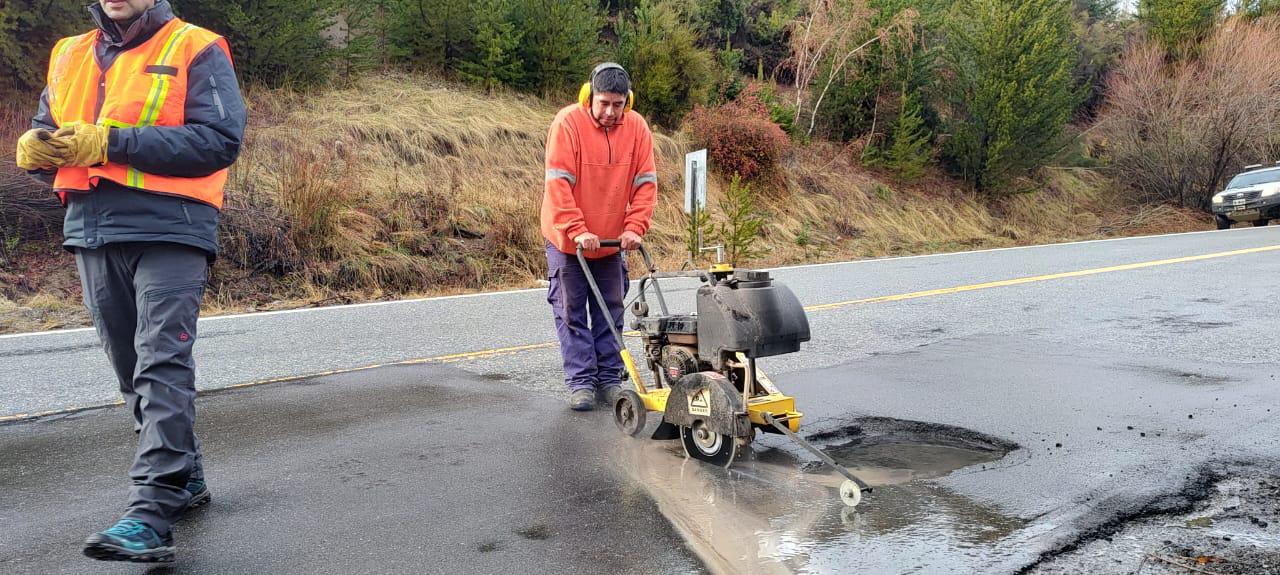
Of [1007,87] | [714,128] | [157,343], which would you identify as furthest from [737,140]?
[157,343]

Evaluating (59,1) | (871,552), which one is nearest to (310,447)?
(871,552)

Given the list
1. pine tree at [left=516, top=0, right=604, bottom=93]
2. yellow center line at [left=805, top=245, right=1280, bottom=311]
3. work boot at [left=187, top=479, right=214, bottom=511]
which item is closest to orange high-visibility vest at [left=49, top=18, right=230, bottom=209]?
work boot at [left=187, top=479, right=214, bottom=511]

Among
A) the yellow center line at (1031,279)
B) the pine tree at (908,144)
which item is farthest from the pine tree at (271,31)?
the pine tree at (908,144)

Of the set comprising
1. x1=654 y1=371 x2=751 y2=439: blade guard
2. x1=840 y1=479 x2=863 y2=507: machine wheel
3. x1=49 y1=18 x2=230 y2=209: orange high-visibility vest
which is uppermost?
x1=49 y1=18 x2=230 y2=209: orange high-visibility vest

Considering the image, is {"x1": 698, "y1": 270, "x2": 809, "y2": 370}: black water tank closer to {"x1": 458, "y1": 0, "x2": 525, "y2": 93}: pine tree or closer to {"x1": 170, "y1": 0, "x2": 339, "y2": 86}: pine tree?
{"x1": 170, "y1": 0, "x2": 339, "y2": 86}: pine tree

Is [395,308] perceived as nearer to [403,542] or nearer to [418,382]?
[418,382]

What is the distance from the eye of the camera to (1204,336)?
24.5 ft

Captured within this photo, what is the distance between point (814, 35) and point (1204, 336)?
19.6 meters

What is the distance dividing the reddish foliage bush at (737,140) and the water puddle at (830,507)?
1648 cm

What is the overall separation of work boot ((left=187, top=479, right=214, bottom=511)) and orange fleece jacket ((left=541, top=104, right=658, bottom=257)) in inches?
87.5

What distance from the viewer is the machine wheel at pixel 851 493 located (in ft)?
12.1

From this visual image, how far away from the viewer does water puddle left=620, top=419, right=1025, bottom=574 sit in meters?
3.23

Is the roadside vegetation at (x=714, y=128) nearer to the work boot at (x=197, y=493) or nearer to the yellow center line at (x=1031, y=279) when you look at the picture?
the yellow center line at (x=1031, y=279)

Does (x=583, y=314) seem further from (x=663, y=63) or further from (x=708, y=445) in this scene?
(x=663, y=63)
